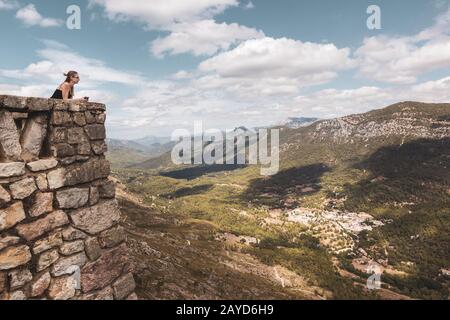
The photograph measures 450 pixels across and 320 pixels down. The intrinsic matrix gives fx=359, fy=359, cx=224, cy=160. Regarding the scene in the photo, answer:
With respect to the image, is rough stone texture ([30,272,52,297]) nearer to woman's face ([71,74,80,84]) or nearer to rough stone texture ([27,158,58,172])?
rough stone texture ([27,158,58,172])

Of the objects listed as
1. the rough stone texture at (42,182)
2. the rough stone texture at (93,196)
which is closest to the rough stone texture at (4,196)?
the rough stone texture at (42,182)

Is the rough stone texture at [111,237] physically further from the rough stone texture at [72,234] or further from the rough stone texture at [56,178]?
the rough stone texture at [56,178]

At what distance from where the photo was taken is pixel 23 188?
757 centimetres

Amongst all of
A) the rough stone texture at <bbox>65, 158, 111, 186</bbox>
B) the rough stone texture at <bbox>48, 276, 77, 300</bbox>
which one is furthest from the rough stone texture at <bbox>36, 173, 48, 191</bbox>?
the rough stone texture at <bbox>48, 276, 77, 300</bbox>

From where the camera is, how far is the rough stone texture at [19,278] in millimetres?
7355

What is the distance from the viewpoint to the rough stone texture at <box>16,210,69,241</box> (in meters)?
7.57

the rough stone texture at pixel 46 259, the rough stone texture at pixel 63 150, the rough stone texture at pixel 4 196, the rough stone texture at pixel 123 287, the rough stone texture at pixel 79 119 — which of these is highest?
the rough stone texture at pixel 79 119

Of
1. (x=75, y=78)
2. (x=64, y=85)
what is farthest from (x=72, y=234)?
(x=75, y=78)

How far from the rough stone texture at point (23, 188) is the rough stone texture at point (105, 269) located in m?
2.36

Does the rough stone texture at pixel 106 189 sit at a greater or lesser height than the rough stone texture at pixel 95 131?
lesser

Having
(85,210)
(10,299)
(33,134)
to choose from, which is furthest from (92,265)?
(33,134)

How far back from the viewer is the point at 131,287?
33.0 ft

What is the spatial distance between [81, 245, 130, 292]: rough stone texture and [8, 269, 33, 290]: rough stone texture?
133 centimetres
